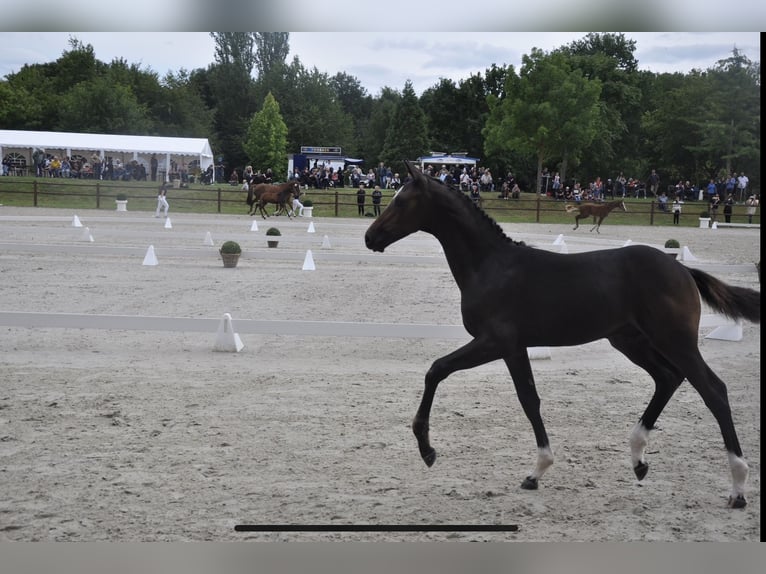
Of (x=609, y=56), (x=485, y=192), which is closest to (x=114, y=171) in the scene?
(x=485, y=192)

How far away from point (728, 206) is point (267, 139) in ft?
8.24

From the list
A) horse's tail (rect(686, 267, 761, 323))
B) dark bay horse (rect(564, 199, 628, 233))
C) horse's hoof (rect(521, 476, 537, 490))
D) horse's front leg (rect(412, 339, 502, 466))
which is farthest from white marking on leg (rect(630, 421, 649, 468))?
dark bay horse (rect(564, 199, 628, 233))

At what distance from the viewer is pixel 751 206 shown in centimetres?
407

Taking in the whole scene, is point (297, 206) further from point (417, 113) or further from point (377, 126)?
point (417, 113)

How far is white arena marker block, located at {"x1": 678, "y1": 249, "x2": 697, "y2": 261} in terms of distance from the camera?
404cm

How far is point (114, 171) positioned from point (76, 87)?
1.69 ft

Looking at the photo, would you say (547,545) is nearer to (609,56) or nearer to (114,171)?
(609,56)

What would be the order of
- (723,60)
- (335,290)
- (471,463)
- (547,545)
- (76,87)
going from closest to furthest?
(547,545)
(471,463)
(723,60)
(76,87)
(335,290)

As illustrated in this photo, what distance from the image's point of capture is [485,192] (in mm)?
4109

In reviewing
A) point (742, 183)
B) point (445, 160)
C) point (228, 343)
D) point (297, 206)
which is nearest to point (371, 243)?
point (445, 160)

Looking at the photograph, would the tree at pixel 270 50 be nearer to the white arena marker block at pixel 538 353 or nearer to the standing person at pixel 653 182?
the standing person at pixel 653 182

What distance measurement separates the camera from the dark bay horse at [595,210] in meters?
4.17

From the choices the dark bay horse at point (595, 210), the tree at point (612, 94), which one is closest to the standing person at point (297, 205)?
the dark bay horse at point (595, 210)

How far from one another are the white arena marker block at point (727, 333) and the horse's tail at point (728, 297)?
2.38 meters
